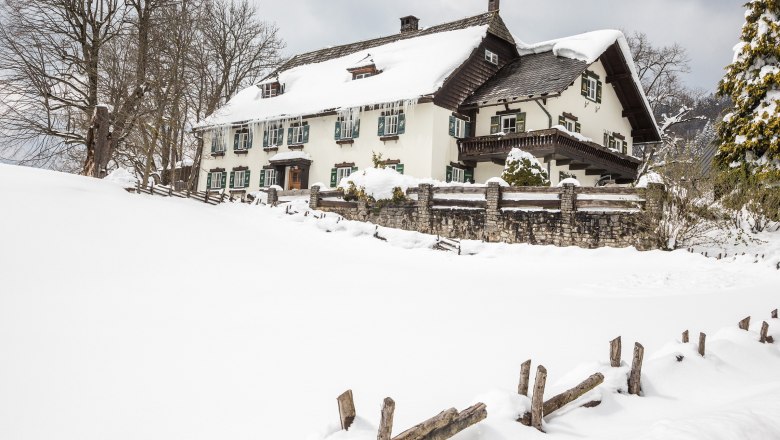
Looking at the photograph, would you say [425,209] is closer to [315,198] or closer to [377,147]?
[315,198]

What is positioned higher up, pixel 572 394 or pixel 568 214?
pixel 568 214

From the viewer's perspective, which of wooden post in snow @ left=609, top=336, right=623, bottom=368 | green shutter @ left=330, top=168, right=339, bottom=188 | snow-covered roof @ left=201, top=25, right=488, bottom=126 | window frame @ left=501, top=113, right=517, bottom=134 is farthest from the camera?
green shutter @ left=330, top=168, right=339, bottom=188

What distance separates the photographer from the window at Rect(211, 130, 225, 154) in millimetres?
36919

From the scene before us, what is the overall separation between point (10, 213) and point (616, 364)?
15227 mm

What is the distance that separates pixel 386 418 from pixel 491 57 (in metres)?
28.4

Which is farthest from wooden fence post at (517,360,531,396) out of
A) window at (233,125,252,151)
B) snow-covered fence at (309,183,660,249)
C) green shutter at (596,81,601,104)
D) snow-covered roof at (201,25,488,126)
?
window at (233,125,252,151)

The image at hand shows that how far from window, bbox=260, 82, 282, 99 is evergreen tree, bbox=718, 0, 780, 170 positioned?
24184 mm

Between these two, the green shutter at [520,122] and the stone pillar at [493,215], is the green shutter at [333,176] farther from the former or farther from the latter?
the stone pillar at [493,215]

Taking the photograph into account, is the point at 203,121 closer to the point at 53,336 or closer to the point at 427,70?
the point at 427,70

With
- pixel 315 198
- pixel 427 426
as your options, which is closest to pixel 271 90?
pixel 315 198

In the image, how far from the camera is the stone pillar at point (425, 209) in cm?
2105

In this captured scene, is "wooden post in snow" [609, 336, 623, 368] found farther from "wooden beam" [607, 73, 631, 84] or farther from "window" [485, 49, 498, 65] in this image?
"wooden beam" [607, 73, 631, 84]

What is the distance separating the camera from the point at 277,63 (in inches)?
1570

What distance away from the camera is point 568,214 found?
60.6ft
